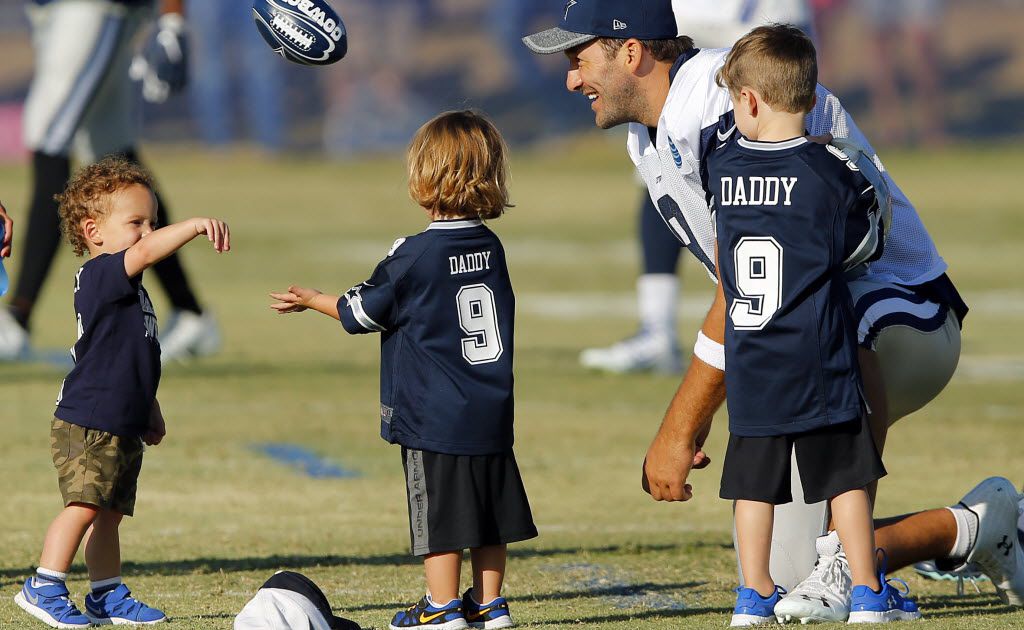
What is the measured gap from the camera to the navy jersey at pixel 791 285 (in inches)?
143

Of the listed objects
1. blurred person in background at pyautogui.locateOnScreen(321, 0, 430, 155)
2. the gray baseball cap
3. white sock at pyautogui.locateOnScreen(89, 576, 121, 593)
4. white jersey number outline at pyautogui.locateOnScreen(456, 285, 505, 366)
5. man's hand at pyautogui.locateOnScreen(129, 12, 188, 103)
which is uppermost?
blurred person in background at pyautogui.locateOnScreen(321, 0, 430, 155)

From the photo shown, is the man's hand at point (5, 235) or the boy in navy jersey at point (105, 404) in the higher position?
the man's hand at point (5, 235)

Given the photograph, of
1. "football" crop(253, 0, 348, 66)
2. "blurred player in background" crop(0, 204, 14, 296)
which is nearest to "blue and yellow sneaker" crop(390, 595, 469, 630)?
"blurred player in background" crop(0, 204, 14, 296)

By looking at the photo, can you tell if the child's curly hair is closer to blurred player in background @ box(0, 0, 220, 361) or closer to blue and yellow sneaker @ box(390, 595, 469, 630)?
blue and yellow sneaker @ box(390, 595, 469, 630)

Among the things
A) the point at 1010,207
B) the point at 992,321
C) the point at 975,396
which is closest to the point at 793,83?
the point at 975,396

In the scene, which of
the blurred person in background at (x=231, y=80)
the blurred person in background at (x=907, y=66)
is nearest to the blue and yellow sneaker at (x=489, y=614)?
the blurred person in background at (x=231, y=80)

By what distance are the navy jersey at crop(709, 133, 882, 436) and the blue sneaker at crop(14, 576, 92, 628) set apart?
4.90 feet

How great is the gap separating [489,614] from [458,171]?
960 millimetres

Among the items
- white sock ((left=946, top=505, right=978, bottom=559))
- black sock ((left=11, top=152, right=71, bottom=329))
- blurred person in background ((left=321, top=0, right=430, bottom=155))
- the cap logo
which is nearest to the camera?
white sock ((left=946, top=505, right=978, bottom=559))

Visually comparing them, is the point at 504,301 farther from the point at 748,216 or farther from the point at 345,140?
the point at 345,140

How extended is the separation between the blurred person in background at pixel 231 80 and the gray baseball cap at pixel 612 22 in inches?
1025

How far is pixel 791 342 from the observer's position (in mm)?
3637

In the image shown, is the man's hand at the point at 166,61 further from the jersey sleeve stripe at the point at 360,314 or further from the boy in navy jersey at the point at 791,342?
the boy in navy jersey at the point at 791,342

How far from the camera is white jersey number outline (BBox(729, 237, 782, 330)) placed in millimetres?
3656
